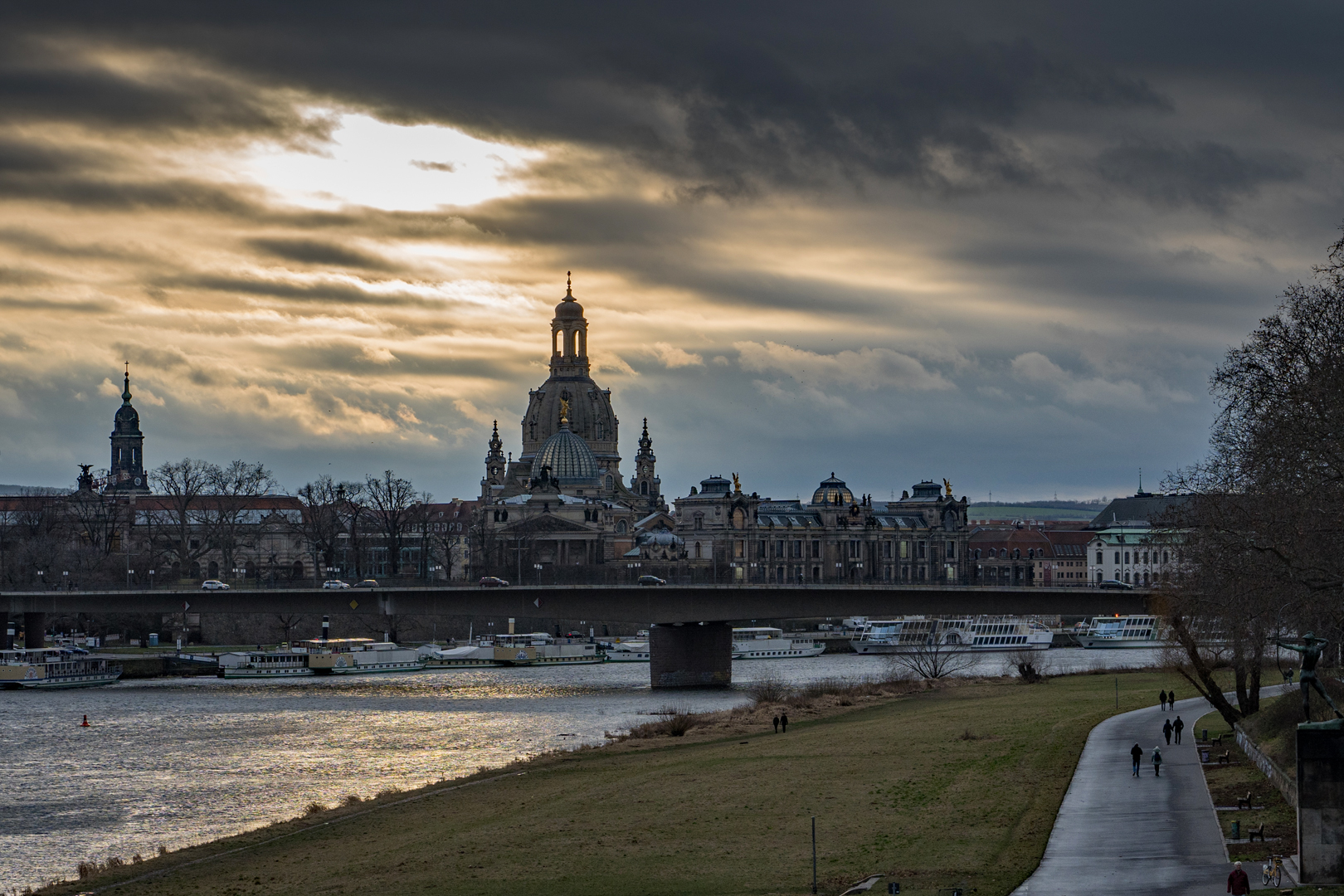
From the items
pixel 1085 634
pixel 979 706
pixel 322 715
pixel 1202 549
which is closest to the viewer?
pixel 1202 549

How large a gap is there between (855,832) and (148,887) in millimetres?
16685

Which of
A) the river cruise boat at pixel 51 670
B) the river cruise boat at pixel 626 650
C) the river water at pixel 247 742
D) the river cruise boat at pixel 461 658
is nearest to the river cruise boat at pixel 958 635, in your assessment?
the river cruise boat at pixel 626 650

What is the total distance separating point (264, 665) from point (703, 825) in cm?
8677

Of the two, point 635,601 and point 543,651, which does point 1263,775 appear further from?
point 543,651

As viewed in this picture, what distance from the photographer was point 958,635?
170m

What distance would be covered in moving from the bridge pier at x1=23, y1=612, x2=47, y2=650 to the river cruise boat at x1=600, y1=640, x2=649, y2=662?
46.1 metres

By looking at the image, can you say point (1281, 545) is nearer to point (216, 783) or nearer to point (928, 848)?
point (928, 848)

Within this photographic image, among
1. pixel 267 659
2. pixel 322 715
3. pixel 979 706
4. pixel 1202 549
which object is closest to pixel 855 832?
pixel 1202 549

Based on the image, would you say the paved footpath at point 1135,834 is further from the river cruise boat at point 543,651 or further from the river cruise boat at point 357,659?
the river cruise boat at point 543,651

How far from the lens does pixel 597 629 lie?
18312 centimetres

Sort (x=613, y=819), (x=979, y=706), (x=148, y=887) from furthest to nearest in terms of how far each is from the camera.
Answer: (x=979, y=706)
(x=613, y=819)
(x=148, y=887)

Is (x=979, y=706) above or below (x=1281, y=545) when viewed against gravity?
below

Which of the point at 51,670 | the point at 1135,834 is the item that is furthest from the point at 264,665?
the point at 1135,834

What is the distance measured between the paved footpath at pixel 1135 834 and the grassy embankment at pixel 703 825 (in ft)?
2.19
